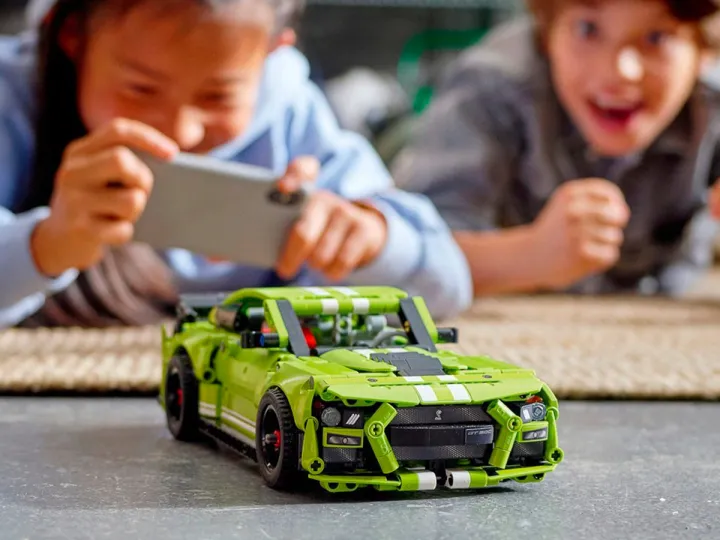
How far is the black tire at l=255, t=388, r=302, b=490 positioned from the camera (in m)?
0.92

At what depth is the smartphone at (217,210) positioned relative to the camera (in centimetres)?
162

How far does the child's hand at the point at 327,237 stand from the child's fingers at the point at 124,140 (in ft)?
0.55

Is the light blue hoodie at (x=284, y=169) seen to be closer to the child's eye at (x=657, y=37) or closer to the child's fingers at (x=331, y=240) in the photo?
the child's fingers at (x=331, y=240)

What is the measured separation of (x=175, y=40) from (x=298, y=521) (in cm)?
91

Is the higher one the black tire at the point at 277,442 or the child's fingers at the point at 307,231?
the child's fingers at the point at 307,231

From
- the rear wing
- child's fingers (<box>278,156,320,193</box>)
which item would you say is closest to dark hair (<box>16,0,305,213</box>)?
child's fingers (<box>278,156,320,193</box>)

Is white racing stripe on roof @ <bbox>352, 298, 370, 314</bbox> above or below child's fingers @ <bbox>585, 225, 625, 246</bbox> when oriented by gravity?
above

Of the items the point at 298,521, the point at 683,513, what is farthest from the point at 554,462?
the point at 298,521

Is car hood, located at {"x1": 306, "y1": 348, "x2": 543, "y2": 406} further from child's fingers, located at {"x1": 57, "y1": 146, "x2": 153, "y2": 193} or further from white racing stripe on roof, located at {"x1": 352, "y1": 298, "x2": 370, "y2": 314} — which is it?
child's fingers, located at {"x1": 57, "y1": 146, "x2": 153, "y2": 193}

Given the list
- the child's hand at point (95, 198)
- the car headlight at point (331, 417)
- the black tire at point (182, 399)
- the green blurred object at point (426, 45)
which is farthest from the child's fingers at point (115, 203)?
the green blurred object at point (426, 45)

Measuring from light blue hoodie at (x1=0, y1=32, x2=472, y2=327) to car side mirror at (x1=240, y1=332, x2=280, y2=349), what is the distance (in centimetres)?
62

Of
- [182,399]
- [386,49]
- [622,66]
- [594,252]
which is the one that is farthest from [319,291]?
[386,49]

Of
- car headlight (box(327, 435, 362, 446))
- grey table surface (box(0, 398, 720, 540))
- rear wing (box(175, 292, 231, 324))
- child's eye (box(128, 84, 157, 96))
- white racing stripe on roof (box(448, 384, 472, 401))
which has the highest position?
child's eye (box(128, 84, 157, 96))

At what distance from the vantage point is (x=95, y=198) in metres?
1.51
